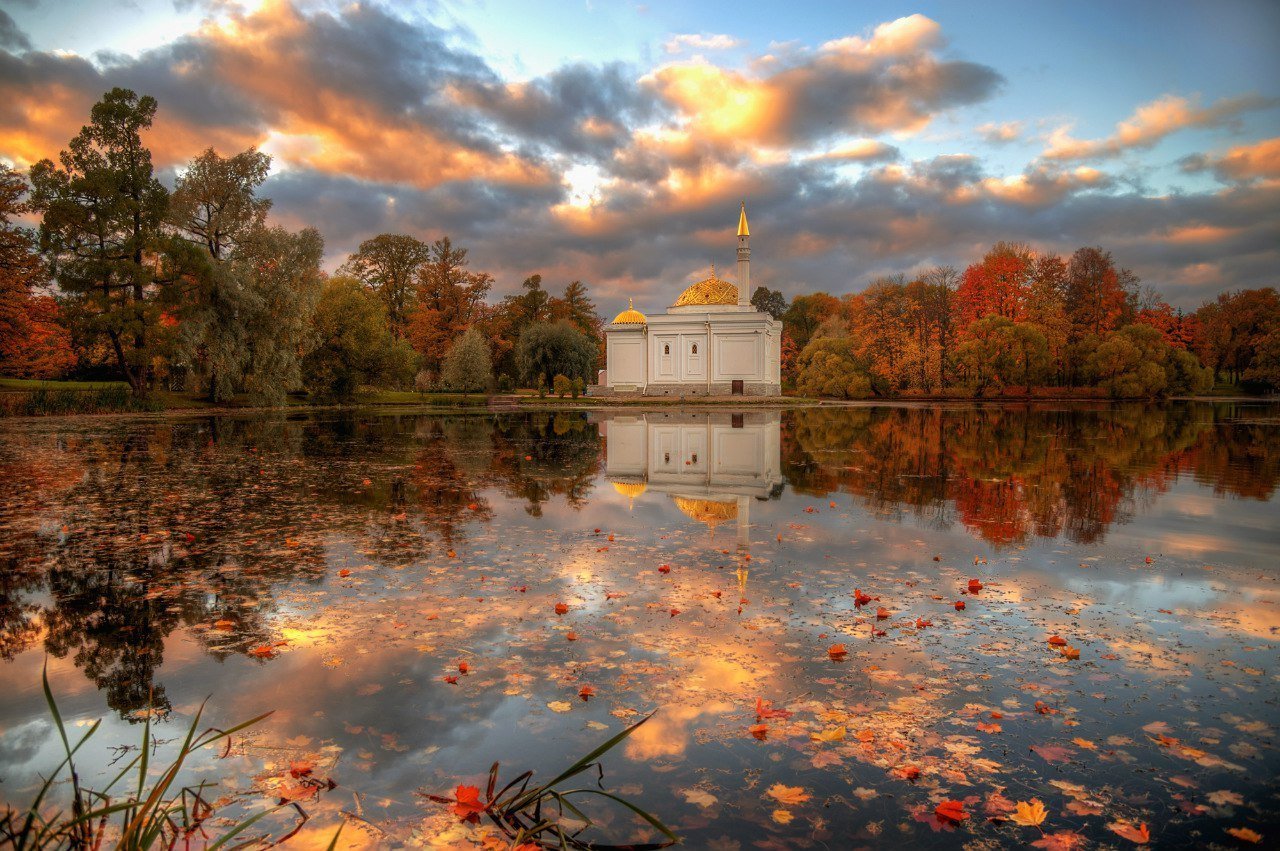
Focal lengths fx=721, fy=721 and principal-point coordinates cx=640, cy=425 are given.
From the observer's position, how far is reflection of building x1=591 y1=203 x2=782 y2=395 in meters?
63.2

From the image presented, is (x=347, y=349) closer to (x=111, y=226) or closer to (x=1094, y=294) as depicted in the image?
(x=111, y=226)

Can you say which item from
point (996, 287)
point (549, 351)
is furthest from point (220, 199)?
point (996, 287)

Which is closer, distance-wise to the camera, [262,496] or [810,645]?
[810,645]

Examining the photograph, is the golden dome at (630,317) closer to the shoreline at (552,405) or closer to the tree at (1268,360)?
the shoreline at (552,405)

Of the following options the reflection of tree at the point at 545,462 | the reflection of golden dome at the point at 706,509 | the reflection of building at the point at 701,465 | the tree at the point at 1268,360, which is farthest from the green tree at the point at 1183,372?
the reflection of golden dome at the point at 706,509

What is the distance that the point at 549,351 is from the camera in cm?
6919

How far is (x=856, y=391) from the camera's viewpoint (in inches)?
2630

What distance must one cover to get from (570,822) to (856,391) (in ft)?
219

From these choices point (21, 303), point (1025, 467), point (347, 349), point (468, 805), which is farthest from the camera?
point (347, 349)

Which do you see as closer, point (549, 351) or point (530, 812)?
point (530, 812)

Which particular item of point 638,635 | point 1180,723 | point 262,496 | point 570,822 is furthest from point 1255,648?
point 262,496

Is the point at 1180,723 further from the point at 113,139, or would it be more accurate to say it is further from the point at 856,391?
the point at 856,391

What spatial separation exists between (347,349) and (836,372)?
43.0 meters

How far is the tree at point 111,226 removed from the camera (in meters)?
35.2
